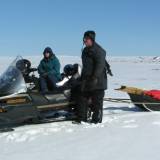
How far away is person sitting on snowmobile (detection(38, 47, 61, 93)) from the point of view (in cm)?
836

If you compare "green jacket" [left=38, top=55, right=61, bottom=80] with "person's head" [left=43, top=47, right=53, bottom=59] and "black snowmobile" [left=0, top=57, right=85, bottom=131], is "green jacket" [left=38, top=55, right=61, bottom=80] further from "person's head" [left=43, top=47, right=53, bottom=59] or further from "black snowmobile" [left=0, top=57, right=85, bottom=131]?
"black snowmobile" [left=0, top=57, right=85, bottom=131]

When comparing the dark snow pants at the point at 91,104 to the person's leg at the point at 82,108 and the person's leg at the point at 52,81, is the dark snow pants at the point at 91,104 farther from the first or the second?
the person's leg at the point at 52,81

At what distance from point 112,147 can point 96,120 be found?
1.71m

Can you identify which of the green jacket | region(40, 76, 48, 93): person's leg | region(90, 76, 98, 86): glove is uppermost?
the green jacket

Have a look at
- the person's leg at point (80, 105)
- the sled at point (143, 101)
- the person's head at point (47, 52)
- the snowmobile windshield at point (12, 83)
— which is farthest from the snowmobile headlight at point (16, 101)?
the sled at point (143, 101)

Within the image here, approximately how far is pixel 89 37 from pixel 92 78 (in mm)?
701

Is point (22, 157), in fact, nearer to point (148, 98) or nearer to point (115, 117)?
point (115, 117)

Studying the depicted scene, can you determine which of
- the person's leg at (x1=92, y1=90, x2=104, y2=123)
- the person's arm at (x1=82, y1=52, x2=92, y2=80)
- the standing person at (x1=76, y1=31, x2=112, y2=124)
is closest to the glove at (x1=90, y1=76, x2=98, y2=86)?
the standing person at (x1=76, y1=31, x2=112, y2=124)

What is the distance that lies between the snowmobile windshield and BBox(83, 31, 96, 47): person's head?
1.27m

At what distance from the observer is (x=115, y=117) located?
8289mm

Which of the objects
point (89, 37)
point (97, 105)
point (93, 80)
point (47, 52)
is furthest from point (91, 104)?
point (47, 52)

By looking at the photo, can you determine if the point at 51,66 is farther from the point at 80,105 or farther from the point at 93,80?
the point at 93,80

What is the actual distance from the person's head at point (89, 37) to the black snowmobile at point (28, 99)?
2.58 feet

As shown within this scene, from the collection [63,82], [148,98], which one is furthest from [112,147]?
[148,98]
